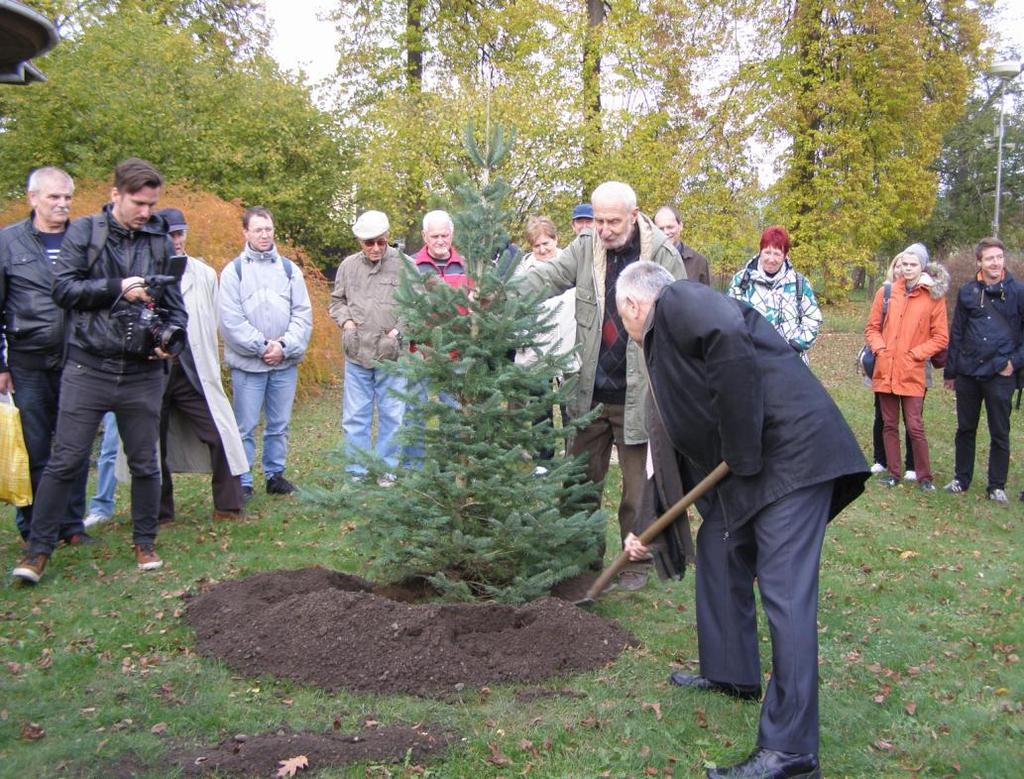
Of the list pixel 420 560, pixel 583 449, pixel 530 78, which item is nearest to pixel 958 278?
pixel 530 78

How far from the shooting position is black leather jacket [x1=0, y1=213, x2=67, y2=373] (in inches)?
246

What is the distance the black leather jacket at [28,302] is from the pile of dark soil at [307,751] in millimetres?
3546

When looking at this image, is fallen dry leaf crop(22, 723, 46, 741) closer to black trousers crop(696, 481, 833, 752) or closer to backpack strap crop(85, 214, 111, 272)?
backpack strap crop(85, 214, 111, 272)

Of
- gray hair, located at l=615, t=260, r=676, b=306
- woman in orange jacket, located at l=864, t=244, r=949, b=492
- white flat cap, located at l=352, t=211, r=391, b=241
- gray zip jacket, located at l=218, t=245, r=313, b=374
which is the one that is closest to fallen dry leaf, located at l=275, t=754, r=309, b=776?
gray hair, located at l=615, t=260, r=676, b=306

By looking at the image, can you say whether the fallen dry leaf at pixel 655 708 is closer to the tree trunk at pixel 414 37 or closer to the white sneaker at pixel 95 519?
the white sneaker at pixel 95 519

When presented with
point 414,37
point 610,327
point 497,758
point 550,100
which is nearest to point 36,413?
point 610,327

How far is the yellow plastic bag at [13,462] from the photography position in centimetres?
600

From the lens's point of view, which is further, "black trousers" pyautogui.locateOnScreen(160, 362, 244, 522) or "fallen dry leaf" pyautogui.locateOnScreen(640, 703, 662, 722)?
"black trousers" pyautogui.locateOnScreen(160, 362, 244, 522)

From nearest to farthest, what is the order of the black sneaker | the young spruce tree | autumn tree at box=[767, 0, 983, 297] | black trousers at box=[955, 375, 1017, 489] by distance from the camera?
the young spruce tree
the black sneaker
black trousers at box=[955, 375, 1017, 489]
autumn tree at box=[767, 0, 983, 297]

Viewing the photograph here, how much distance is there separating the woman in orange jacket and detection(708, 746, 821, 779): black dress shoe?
633cm

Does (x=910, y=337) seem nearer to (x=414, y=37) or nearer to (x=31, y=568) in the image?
(x=31, y=568)

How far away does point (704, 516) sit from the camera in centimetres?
443

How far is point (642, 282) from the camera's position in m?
4.08

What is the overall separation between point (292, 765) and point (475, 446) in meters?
1.92
